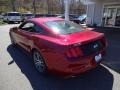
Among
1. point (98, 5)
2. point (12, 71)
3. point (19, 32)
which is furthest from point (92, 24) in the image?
point (12, 71)

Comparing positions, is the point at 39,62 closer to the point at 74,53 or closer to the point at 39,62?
the point at 39,62

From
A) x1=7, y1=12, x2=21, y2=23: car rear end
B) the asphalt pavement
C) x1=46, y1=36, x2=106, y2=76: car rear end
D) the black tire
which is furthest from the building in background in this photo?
x1=46, y1=36, x2=106, y2=76: car rear end

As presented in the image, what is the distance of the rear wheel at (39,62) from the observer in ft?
15.0

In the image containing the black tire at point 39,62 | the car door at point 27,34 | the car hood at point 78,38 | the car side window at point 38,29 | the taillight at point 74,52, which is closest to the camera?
the taillight at point 74,52

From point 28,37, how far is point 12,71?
1.16m

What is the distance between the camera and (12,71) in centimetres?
514

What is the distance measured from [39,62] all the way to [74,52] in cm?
138

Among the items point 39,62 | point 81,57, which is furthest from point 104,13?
point 81,57

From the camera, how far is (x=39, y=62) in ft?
15.7

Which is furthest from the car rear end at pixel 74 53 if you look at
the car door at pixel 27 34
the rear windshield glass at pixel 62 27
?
the car door at pixel 27 34

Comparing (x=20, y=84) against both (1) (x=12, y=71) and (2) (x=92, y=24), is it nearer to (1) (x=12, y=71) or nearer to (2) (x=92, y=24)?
(1) (x=12, y=71)

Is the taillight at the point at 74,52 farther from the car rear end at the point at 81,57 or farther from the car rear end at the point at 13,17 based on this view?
the car rear end at the point at 13,17

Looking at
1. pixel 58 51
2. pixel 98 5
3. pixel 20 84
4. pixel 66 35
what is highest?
pixel 98 5

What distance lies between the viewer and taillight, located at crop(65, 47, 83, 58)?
377 cm
